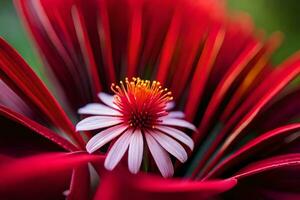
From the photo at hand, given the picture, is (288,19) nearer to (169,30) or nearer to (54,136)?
(169,30)

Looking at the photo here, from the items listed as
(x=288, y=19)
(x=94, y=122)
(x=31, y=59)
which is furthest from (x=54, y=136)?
(x=288, y=19)

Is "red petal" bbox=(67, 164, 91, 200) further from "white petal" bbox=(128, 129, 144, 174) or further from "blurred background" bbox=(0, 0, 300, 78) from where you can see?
"blurred background" bbox=(0, 0, 300, 78)

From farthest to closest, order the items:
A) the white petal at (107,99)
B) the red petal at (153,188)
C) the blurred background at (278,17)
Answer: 1. the blurred background at (278,17)
2. the white petal at (107,99)
3. the red petal at (153,188)

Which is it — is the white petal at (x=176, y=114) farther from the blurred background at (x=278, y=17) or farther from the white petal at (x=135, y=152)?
the blurred background at (x=278, y=17)

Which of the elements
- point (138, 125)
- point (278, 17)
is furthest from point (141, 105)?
point (278, 17)

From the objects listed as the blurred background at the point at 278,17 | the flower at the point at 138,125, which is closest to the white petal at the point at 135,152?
the flower at the point at 138,125

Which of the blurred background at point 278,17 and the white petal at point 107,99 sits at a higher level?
the blurred background at point 278,17

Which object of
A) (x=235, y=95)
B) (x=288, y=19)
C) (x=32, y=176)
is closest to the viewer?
(x=32, y=176)
